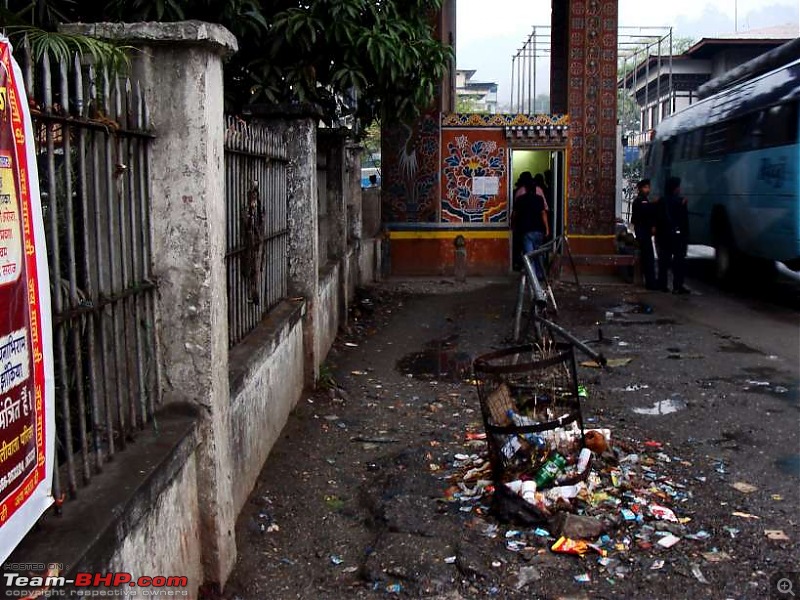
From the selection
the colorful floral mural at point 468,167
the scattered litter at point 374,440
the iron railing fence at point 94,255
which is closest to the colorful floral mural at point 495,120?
the colorful floral mural at point 468,167

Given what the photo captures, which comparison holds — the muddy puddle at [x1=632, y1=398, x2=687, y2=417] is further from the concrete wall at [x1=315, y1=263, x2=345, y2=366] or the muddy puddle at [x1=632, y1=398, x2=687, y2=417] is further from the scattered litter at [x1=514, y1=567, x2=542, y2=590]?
→ the scattered litter at [x1=514, y1=567, x2=542, y2=590]

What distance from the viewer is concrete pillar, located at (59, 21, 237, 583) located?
147 inches

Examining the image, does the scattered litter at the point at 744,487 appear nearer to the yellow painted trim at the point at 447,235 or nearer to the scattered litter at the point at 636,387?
the scattered litter at the point at 636,387

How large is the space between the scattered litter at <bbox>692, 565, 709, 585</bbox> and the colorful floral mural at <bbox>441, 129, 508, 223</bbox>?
1184 cm

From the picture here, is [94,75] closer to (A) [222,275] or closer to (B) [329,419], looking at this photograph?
(A) [222,275]

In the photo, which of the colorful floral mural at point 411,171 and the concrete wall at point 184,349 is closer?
the concrete wall at point 184,349

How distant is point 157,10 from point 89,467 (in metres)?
4.50

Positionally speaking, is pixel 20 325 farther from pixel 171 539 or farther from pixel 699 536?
pixel 699 536

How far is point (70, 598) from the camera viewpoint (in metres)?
2.47

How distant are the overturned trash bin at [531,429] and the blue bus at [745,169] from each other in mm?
7705

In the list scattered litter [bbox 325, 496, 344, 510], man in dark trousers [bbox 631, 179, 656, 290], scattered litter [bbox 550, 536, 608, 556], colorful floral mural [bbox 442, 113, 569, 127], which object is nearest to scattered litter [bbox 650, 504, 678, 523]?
scattered litter [bbox 550, 536, 608, 556]

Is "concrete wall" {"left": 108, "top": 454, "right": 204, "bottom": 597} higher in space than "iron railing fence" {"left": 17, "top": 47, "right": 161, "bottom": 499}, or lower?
lower

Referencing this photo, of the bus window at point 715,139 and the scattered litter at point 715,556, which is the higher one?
the bus window at point 715,139

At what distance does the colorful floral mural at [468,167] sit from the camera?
1568cm
